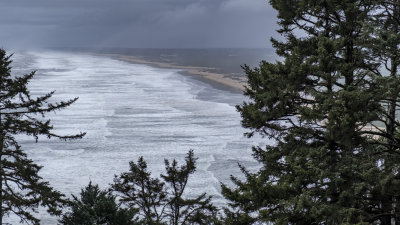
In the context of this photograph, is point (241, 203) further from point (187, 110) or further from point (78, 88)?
point (78, 88)

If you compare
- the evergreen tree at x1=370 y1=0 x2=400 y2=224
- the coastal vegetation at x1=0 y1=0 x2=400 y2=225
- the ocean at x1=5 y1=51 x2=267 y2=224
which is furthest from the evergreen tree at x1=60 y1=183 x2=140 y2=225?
the ocean at x1=5 y1=51 x2=267 y2=224

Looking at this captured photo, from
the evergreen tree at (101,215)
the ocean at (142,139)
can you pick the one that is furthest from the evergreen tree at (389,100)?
the ocean at (142,139)

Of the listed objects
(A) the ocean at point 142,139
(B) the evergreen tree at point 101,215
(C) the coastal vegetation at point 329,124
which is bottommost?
(A) the ocean at point 142,139

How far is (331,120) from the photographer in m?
8.30

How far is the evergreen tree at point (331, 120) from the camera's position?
8289 millimetres

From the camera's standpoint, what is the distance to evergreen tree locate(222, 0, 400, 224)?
326 inches

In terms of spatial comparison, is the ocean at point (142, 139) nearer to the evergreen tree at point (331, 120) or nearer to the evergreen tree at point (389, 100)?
the evergreen tree at point (331, 120)

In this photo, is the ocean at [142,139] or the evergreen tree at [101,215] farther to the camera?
the ocean at [142,139]

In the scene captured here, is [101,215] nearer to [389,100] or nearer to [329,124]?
[329,124]

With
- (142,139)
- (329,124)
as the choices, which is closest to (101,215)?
(329,124)

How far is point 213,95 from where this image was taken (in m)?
66.8

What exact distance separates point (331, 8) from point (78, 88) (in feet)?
230

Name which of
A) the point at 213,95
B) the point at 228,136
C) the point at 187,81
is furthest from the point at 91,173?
the point at 187,81

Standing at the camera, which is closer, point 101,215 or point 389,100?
point 389,100
